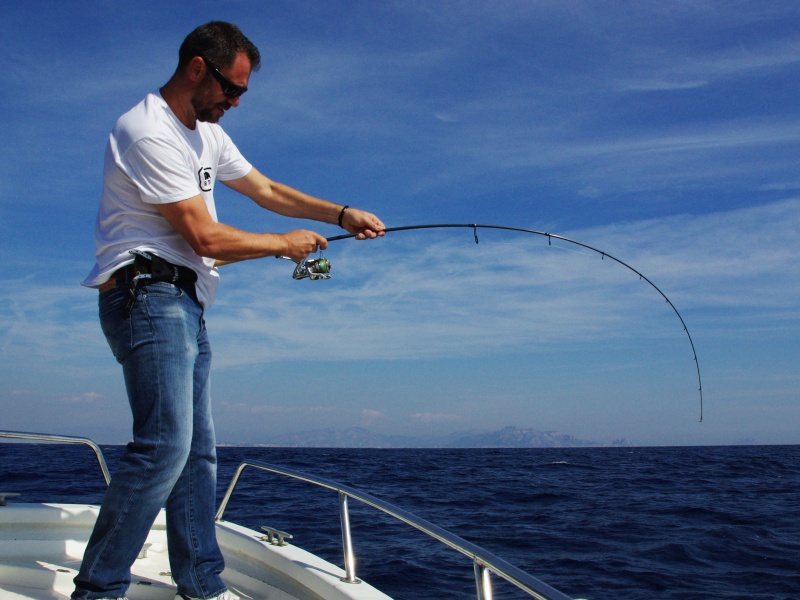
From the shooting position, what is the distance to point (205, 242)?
1.90m

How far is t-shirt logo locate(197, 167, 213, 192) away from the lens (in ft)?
6.86

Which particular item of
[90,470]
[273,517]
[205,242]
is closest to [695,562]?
[273,517]

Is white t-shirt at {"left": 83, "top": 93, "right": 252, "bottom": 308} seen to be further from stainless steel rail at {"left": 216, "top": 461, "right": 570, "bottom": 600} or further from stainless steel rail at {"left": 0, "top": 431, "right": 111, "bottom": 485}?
stainless steel rail at {"left": 0, "top": 431, "right": 111, "bottom": 485}

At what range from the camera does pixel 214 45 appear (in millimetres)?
1922

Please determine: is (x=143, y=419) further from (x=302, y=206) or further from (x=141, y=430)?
(x=302, y=206)

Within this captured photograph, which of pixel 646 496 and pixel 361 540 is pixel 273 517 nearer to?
pixel 361 540

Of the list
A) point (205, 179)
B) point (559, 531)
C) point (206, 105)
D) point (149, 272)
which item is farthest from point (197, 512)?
point (559, 531)

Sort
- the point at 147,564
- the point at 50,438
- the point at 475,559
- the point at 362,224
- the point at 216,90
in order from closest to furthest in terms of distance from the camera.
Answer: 1. the point at 475,559
2. the point at 216,90
3. the point at 362,224
4. the point at 147,564
5. the point at 50,438

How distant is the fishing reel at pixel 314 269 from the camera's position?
2518 mm

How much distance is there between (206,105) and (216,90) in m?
0.06

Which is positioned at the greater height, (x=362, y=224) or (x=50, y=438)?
(x=362, y=224)

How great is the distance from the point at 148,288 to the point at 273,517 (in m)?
8.06

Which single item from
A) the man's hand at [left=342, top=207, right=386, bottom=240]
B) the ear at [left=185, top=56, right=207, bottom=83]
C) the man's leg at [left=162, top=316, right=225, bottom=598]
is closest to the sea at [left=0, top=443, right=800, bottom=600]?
the man's leg at [left=162, top=316, right=225, bottom=598]

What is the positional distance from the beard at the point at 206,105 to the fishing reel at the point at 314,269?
641 millimetres
